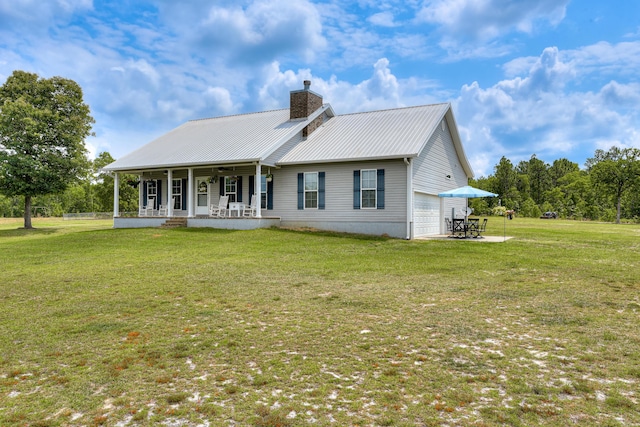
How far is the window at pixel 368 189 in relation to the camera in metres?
17.7

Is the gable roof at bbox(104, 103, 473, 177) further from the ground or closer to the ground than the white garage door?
further from the ground

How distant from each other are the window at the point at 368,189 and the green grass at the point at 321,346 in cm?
814

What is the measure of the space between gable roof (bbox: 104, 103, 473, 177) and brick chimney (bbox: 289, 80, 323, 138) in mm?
303

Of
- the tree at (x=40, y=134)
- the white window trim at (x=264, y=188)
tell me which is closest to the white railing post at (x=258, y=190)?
the white window trim at (x=264, y=188)

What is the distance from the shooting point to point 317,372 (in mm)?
3805

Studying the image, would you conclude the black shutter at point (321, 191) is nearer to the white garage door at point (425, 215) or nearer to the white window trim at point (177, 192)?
the white garage door at point (425, 215)

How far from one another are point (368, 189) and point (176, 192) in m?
11.2

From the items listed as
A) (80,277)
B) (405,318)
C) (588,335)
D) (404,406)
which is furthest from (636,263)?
(80,277)

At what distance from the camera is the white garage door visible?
18016 millimetres

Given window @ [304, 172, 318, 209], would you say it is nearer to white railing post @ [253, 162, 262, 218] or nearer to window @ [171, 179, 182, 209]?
white railing post @ [253, 162, 262, 218]

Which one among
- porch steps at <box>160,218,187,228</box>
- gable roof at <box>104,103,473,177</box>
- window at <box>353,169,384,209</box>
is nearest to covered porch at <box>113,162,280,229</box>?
porch steps at <box>160,218,187,228</box>

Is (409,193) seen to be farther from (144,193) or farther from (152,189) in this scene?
(144,193)

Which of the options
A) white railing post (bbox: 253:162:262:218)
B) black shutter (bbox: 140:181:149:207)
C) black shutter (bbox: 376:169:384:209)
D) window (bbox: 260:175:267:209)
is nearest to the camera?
black shutter (bbox: 376:169:384:209)

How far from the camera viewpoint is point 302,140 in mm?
21188
